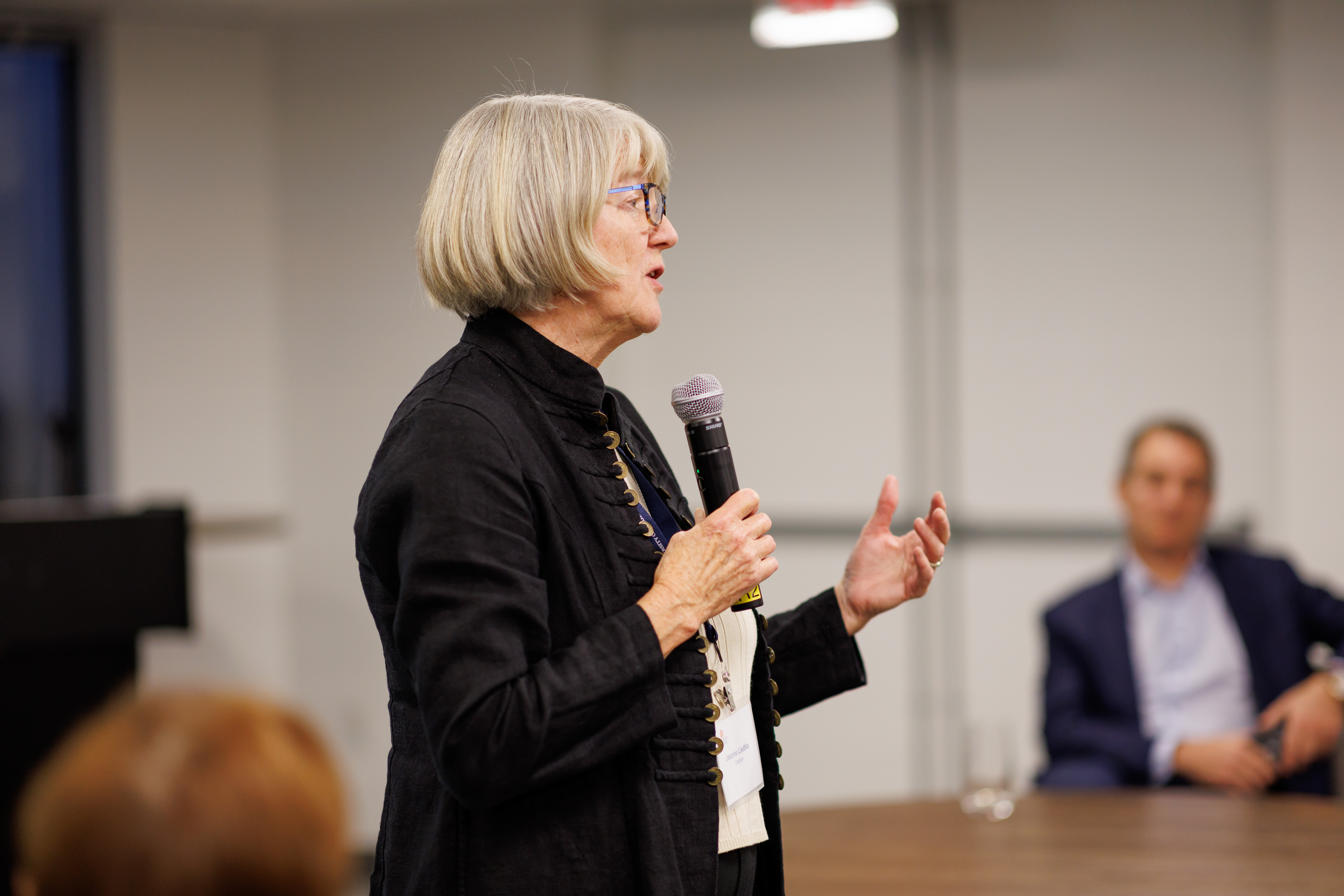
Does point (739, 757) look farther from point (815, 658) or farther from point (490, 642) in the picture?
point (490, 642)

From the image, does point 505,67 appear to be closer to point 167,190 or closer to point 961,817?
point 167,190

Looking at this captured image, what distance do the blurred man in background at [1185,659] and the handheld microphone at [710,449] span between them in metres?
1.97

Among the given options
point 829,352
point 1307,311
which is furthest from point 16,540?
point 1307,311

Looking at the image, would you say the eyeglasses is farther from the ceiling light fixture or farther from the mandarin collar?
the ceiling light fixture

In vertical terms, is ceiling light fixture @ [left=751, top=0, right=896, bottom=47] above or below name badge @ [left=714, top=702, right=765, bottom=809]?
above

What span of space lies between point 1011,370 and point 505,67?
6.94ft

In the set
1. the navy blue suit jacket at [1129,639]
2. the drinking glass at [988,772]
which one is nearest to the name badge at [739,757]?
the drinking glass at [988,772]

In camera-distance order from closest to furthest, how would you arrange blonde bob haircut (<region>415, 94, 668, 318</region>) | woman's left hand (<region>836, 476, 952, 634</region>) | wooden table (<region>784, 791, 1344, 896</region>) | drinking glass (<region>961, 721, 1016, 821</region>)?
blonde bob haircut (<region>415, 94, 668, 318</region>), woman's left hand (<region>836, 476, 952, 634</region>), wooden table (<region>784, 791, 1344, 896</region>), drinking glass (<region>961, 721, 1016, 821</region>)

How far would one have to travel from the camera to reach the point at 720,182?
4852 millimetres

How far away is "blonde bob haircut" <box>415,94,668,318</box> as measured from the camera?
141cm

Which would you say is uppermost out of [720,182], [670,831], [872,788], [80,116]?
[80,116]

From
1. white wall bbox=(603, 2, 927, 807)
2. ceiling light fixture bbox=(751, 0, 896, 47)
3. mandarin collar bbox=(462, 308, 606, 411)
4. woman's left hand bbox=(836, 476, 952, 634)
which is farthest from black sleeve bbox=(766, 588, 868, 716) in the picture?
ceiling light fixture bbox=(751, 0, 896, 47)

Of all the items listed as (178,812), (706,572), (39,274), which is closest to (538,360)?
(706,572)

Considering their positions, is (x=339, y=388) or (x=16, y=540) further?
(x=339, y=388)
